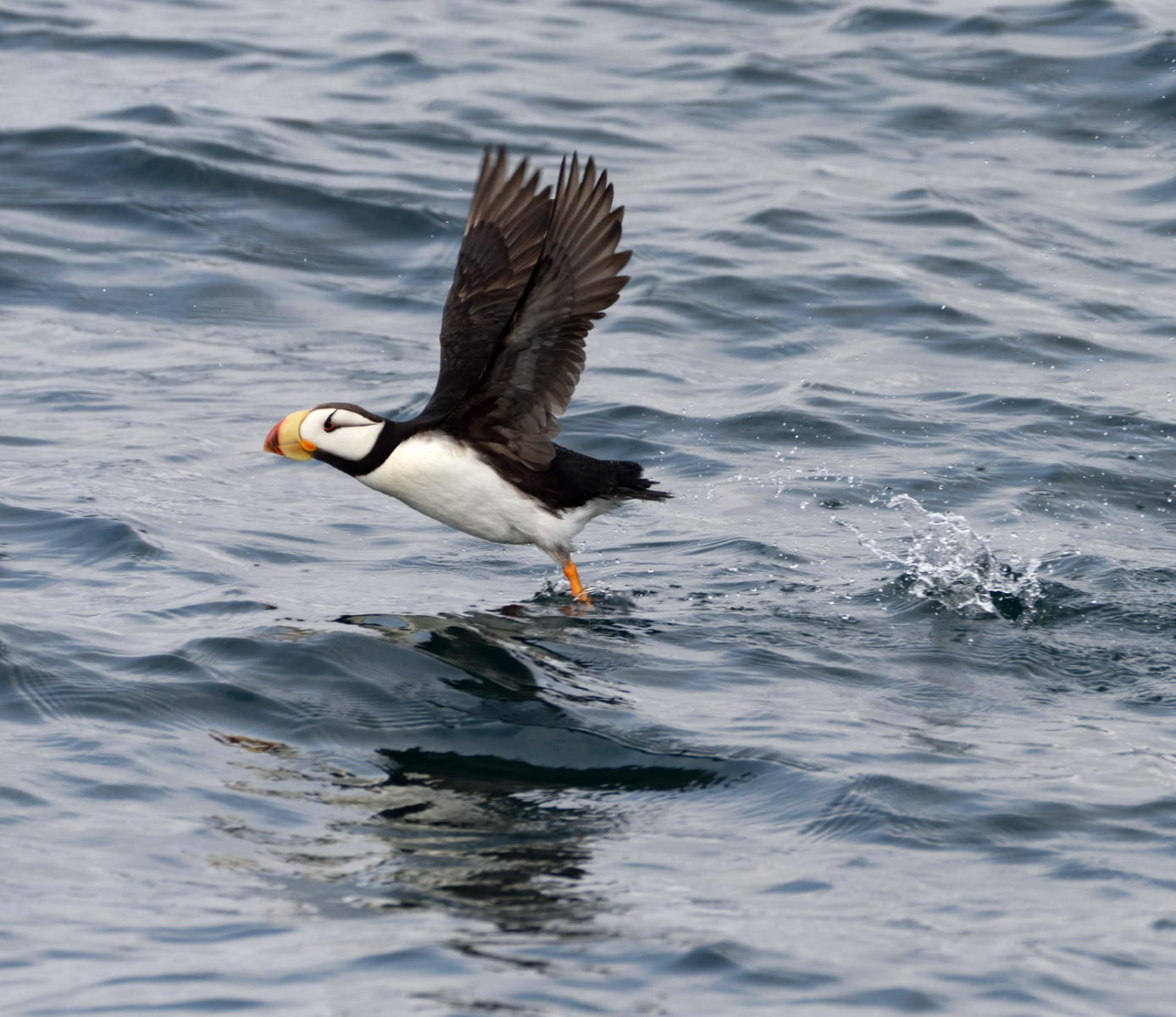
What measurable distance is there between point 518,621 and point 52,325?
4.64m

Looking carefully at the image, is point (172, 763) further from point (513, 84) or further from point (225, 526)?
point (513, 84)

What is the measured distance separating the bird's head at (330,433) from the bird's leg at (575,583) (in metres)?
0.92

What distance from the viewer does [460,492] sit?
687cm

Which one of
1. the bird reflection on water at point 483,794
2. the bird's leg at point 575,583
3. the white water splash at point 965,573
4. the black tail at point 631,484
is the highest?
the black tail at point 631,484

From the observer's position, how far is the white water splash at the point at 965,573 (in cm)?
662

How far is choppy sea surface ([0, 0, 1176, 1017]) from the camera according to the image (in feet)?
14.0

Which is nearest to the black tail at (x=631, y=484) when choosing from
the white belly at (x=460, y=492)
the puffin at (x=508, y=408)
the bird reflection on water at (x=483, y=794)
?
the puffin at (x=508, y=408)

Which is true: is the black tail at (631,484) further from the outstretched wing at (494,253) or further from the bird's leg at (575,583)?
the outstretched wing at (494,253)

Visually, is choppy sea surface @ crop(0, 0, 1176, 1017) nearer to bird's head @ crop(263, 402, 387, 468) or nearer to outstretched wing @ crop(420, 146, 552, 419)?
bird's head @ crop(263, 402, 387, 468)

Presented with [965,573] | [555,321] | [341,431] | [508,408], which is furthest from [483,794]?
[965,573]

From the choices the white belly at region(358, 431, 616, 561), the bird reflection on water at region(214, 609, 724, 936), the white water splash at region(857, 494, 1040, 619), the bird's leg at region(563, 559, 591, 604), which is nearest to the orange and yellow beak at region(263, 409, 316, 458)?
the white belly at region(358, 431, 616, 561)

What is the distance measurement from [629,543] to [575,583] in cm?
85

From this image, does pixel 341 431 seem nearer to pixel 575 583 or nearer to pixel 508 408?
pixel 508 408

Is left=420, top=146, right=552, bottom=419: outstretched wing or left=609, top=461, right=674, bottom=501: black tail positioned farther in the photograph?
left=420, top=146, right=552, bottom=419: outstretched wing
